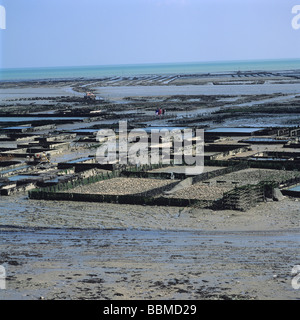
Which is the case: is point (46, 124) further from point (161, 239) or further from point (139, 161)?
point (161, 239)

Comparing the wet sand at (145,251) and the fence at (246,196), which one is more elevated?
the fence at (246,196)

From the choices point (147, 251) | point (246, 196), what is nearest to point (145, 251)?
point (147, 251)

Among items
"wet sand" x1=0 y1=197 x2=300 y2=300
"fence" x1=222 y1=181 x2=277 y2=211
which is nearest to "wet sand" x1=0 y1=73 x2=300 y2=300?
"wet sand" x1=0 y1=197 x2=300 y2=300

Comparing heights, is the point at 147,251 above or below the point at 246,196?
below

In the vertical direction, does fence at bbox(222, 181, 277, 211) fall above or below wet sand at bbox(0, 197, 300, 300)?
above

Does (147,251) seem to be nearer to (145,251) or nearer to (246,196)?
(145,251)

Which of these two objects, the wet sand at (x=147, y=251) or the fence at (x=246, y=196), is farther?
the fence at (x=246, y=196)

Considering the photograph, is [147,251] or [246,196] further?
[246,196]

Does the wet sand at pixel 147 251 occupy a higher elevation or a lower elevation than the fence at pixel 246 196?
lower

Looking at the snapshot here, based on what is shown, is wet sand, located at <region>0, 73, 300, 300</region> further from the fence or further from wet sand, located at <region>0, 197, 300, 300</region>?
the fence

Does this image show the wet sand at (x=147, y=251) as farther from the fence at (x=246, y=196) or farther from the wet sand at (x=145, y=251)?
the fence at (x=246, y=196)

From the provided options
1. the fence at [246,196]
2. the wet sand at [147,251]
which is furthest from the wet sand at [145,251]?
the fence at [246,196]

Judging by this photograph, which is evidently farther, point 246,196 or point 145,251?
point 246,196
